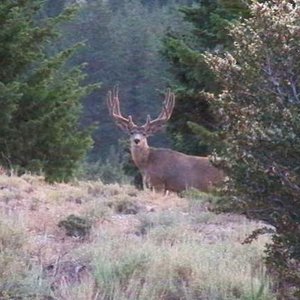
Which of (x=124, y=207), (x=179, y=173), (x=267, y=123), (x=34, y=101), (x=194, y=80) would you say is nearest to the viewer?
(x=267, y=123)

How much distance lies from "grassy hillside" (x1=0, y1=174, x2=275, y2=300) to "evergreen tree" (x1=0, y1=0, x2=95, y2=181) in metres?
7.21

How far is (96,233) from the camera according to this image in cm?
892

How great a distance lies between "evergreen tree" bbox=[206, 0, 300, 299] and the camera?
618 centimetres

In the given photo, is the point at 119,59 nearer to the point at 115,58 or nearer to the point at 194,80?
the point at 115,58

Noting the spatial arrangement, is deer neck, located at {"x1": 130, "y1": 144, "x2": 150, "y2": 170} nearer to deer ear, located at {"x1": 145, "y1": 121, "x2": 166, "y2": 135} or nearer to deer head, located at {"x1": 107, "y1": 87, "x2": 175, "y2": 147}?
deer head, located at {"x1": 107, "y1": 87, "x2": 175, "y2": 147}

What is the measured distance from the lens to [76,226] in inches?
360

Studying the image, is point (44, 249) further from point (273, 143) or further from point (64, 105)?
point (64, 105)

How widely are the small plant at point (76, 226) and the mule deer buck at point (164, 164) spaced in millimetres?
5417

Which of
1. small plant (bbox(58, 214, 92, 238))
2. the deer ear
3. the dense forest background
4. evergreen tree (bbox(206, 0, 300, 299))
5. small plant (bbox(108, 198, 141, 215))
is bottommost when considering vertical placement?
the dense forest background

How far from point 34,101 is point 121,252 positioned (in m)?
11.4

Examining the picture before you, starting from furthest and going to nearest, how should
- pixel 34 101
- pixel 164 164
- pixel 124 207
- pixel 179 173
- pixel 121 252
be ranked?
pixel 34 101, pixel 164 164, pixel 179 173, pixel 124 207, pixel 121 252

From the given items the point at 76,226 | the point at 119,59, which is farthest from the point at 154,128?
the point at 119,59

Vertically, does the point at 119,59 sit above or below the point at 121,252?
below

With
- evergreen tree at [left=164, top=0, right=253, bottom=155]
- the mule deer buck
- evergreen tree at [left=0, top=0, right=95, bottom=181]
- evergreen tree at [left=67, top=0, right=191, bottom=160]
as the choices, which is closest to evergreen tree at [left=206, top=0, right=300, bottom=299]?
the mule deer buck
